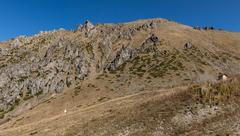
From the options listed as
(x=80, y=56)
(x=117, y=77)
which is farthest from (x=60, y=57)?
(x=117, y=77)

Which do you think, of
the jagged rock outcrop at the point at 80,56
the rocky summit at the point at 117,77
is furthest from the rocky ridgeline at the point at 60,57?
the rocky summit at the point at 117,77

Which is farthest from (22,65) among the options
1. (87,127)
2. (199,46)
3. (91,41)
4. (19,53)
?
(87,127)

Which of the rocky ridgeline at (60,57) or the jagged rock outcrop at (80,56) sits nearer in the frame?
the rocky ridgeline at (60,57)

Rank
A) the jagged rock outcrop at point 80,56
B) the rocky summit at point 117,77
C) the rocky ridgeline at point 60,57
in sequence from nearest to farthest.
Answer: the rocky summit at point 117,77
the rocky ridgeline at point 60,57
the jagged rock outcrop at point 80,56

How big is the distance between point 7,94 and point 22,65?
2638 cm

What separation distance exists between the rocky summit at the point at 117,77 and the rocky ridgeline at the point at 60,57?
18.1 inches

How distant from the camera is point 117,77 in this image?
13212 centimetres

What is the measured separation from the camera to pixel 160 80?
12175cm

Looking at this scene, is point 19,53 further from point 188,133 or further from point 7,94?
point 188,133

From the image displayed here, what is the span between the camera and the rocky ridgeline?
134750 millimetres

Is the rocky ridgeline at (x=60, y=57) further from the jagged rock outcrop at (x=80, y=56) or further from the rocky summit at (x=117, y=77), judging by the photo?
the rocky summit at (x=117, y=77)

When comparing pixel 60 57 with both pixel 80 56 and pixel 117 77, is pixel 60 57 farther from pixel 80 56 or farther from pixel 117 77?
pixel 117 77

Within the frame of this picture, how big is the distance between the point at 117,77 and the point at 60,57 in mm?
40273

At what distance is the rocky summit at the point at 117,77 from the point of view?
3200 centimetres
